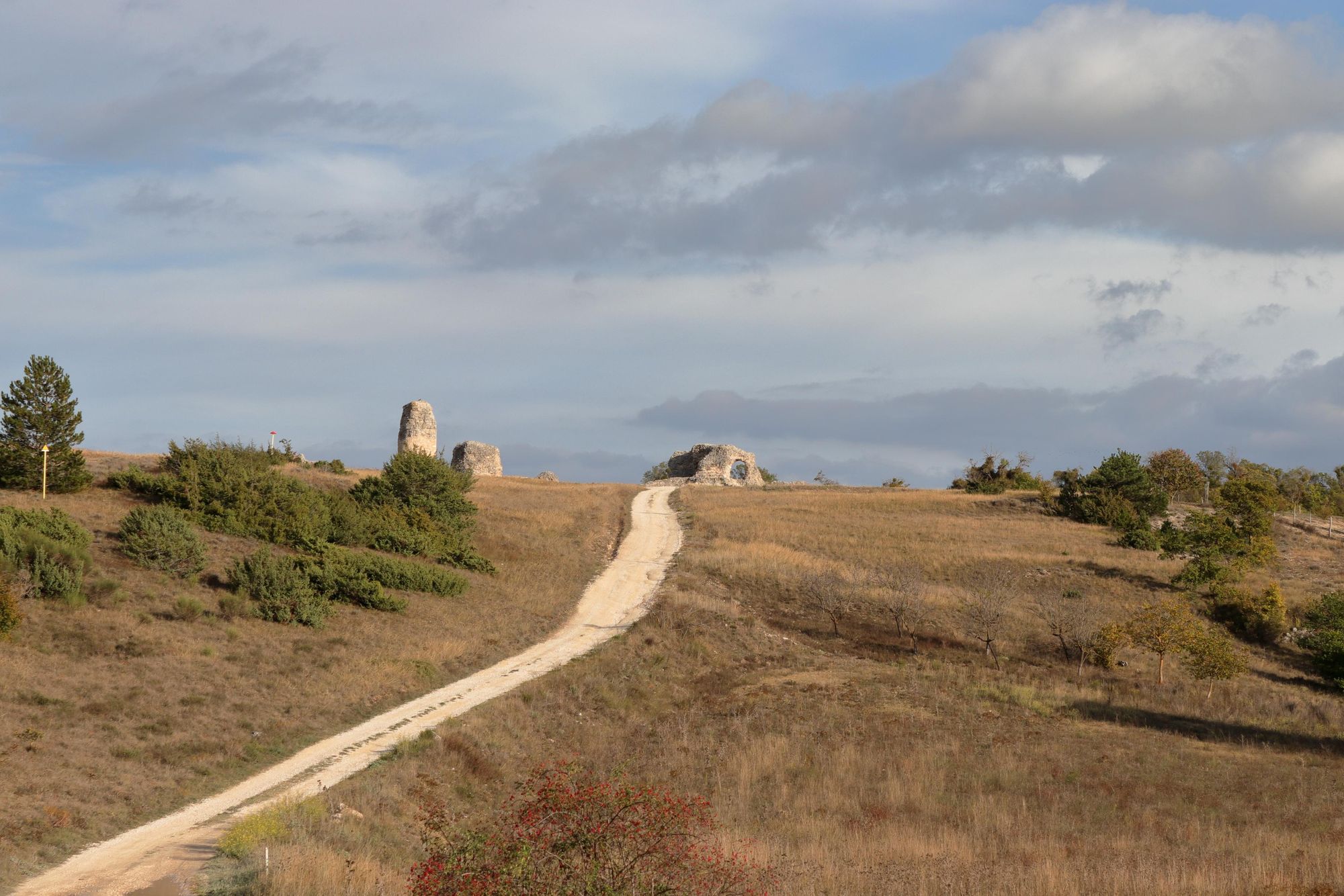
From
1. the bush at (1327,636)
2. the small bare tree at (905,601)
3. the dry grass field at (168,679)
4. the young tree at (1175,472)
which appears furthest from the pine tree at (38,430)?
the young tree at (1175,472)

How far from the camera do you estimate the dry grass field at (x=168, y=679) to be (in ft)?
52.3

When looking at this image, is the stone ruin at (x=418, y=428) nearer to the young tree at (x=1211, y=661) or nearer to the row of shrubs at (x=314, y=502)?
the row of shrubs at (x=314, y=502)

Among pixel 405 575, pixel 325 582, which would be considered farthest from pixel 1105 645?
pixel 325 582

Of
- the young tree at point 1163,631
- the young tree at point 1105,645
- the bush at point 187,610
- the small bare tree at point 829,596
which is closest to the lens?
the bush at point 187,610

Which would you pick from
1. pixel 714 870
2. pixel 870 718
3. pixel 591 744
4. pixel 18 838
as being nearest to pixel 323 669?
pixel 591 744

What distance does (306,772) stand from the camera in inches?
709

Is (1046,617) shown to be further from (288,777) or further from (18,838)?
(18,838)

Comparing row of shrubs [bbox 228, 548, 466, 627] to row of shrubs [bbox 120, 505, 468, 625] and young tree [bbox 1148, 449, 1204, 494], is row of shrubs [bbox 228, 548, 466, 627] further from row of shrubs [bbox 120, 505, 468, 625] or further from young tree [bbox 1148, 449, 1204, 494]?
young tree [bbox 1148, 449, 1204, 494]

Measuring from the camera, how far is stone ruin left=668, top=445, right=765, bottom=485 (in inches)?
3644

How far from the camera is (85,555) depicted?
2795 cm

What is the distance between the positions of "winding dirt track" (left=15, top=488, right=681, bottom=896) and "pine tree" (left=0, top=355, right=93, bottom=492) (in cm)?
1903

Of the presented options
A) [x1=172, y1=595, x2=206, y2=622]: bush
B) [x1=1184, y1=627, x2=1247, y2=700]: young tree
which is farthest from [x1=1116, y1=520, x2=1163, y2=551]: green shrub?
[x1=172, y1=595, x2=206, y2=622]: bush

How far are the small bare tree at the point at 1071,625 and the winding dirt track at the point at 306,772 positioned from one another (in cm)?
1466

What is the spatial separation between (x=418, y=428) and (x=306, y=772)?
6803 cm
